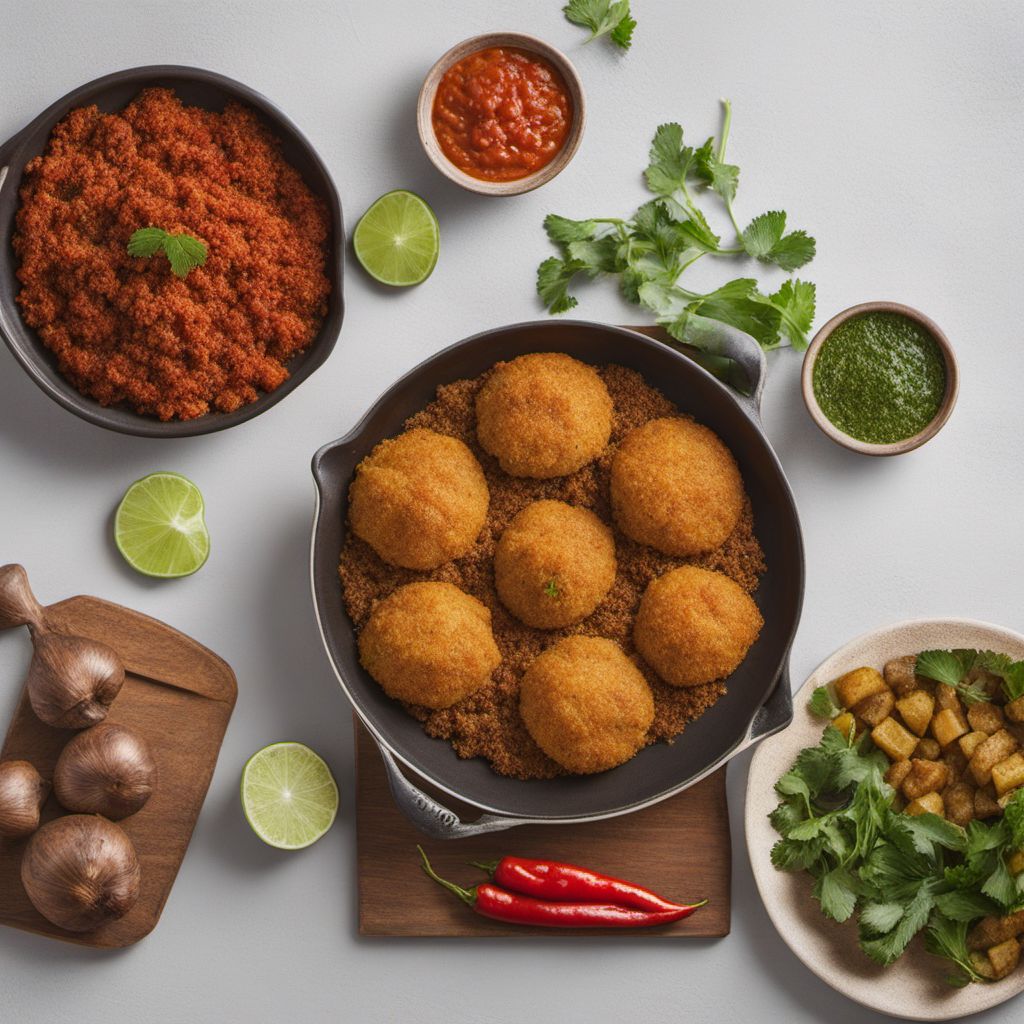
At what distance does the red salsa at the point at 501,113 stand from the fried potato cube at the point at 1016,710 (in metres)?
2.16

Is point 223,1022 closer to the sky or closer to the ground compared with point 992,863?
closer to the ground

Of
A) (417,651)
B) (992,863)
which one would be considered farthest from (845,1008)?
(417,651)

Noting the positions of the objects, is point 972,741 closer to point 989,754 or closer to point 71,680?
point 989,754

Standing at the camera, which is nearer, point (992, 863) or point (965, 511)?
point (992, 863)

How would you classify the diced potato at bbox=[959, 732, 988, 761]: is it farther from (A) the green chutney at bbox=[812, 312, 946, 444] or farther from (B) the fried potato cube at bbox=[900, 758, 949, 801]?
(A) the green chutney at bbox=[812, 312, 946, 444]

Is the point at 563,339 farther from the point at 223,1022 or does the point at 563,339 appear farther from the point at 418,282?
the point at 223,1022

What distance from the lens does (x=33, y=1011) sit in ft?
10.4

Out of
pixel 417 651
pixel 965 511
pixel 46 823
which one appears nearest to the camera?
pixel 417 651

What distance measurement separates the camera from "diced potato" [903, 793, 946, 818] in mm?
3035

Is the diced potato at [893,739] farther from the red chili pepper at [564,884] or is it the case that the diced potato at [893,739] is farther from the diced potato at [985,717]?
the red chili pepper at [564,884]

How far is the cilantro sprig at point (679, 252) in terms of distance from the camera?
3.13 meters

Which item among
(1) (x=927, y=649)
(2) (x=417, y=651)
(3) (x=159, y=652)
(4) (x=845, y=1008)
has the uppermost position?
(1) (x=927, y=649)

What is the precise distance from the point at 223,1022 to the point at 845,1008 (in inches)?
77.6

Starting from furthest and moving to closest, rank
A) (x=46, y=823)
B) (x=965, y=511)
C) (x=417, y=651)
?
1. (x=965, y=511)
2. (x=46, y=823)
3. (x=417, y=651)
